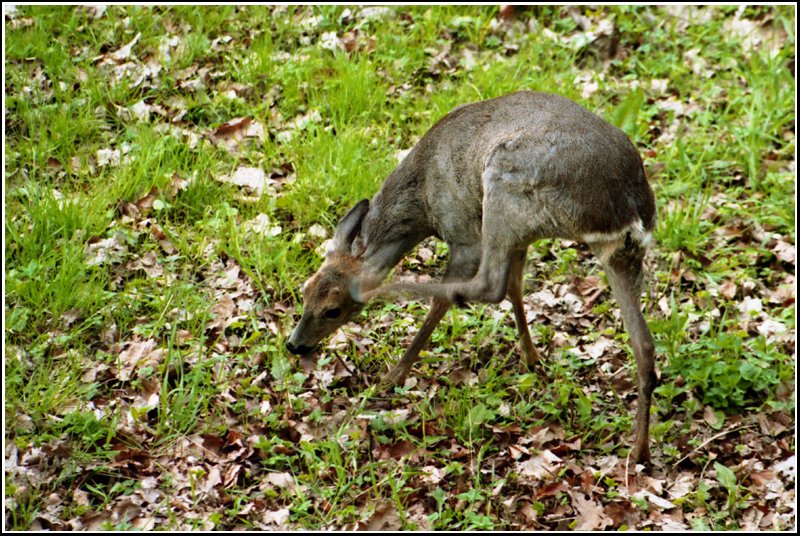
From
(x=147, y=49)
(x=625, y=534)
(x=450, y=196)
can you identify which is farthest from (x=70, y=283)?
(x=625, y=534)

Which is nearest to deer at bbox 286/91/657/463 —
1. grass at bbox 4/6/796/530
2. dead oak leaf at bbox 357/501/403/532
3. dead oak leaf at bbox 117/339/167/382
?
grass at bbox 4/6/796/530

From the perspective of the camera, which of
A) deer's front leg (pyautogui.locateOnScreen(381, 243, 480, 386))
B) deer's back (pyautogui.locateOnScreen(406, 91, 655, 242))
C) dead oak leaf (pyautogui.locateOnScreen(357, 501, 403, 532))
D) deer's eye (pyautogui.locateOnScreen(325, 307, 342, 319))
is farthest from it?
deer's eye (pyautogui.locateOnScreen(325, 307, 342, 319))

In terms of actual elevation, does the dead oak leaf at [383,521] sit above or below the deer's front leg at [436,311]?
below

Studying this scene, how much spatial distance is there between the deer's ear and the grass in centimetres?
64

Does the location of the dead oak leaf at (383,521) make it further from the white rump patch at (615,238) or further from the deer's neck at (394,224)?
the white rump patch at (615,238)

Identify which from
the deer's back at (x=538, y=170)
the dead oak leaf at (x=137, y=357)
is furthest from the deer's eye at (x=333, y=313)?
the dead oak leaf at (x=137, y=357)

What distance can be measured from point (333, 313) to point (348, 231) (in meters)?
0.53

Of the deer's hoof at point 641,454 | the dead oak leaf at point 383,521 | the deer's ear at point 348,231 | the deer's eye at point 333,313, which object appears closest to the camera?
the dead oak leaf at point 383,521

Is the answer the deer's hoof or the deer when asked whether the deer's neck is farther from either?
the deer's hoof

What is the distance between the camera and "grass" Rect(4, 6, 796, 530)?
16.7 feet

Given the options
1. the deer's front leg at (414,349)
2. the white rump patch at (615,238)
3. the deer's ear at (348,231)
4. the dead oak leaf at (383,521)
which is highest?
the white rump patch at (615,238)

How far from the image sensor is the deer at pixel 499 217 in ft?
16.6

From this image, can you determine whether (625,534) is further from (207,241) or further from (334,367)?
(207,241)

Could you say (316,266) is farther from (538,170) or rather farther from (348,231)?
(538,170)
